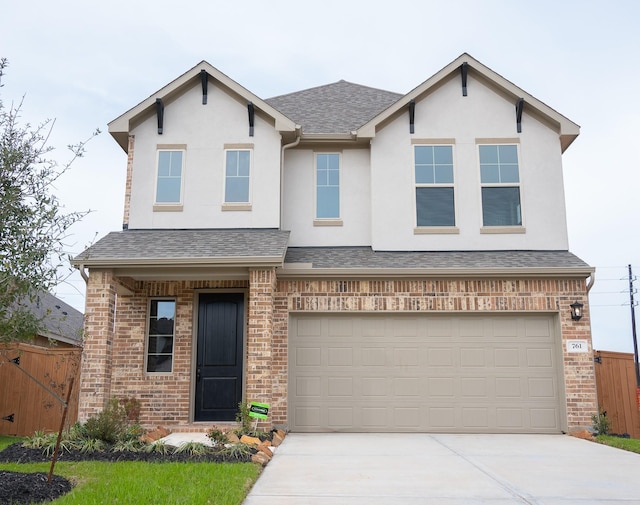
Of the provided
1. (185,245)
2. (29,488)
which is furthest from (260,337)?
(29,488)

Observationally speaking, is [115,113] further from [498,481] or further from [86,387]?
[498,481]

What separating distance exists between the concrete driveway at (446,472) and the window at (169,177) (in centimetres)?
537

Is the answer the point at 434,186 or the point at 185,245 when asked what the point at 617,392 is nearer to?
the point at 434,186

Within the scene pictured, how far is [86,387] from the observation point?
34.3ft

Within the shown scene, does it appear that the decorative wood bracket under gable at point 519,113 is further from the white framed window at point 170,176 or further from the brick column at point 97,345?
the brick column at point 97,345

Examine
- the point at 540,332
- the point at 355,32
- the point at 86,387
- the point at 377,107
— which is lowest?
the point at 86,387

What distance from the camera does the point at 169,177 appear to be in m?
12.5

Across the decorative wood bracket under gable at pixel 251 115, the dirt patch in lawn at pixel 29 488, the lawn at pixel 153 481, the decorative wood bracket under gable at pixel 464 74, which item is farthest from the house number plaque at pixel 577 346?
the dirt patch in lawn at pixel 29 488

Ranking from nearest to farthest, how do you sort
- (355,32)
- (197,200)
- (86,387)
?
(86,387) < (197,200) < (355,32)

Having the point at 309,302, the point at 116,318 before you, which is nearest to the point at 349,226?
the point at 309,302

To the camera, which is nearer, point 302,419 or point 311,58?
point 302,419

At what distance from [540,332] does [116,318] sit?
26.7 ft

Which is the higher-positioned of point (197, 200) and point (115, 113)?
point (115, 113)

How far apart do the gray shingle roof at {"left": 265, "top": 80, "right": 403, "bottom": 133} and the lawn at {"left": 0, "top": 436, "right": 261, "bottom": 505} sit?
795cm
